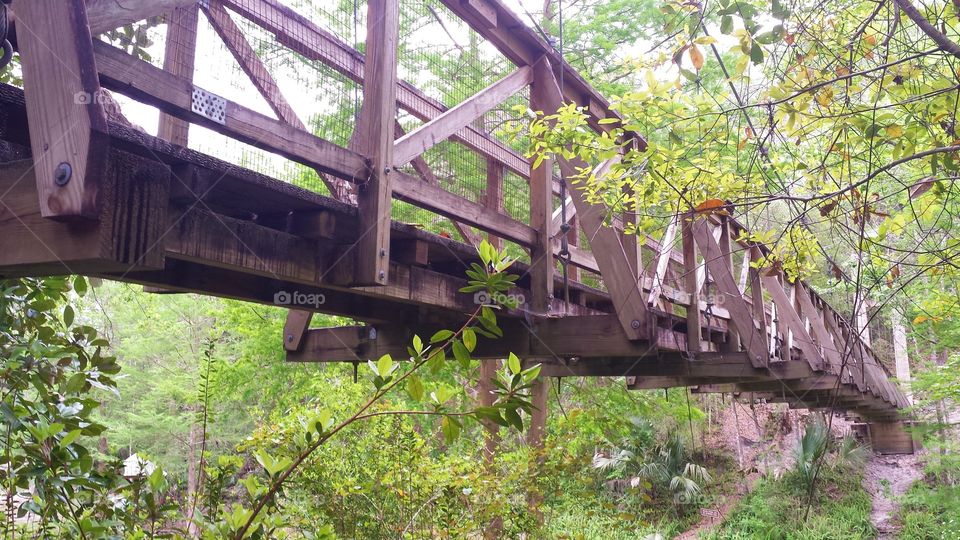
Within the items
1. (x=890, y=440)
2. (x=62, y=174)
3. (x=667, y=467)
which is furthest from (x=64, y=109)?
(x=890, y=440)

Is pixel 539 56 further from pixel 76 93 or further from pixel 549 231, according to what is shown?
pixel 76 93

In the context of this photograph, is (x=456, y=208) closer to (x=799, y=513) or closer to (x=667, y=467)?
(x=799, y=513)

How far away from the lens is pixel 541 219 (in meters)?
3.80

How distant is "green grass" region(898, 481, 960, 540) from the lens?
10.8 metres

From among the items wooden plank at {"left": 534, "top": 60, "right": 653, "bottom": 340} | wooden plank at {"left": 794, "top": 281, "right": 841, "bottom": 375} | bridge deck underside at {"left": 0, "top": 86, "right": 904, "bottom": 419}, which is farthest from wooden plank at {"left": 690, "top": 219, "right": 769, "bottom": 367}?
wooden plank at {"left": 794, "top": 281, "right": 841, "bottom": 375}

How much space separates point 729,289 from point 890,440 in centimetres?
1447

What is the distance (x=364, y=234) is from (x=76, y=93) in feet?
3.62

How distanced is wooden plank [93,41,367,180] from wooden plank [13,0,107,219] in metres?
0.13

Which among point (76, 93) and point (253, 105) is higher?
point (253, 105)

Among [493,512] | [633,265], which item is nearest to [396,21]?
[633,265]

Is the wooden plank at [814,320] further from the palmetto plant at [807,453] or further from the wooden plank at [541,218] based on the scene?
the palmetto plant at [807,453]

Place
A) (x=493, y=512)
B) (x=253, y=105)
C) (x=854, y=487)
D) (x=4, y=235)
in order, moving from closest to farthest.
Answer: (x=4, y=235)
(x=253, y=105)
(x=493, y=512)
(x=854, y=487)

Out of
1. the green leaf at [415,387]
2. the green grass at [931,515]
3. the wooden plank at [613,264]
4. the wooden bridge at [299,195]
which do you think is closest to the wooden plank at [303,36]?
the wooden bridge at [299,195]

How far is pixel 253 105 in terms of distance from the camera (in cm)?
239
